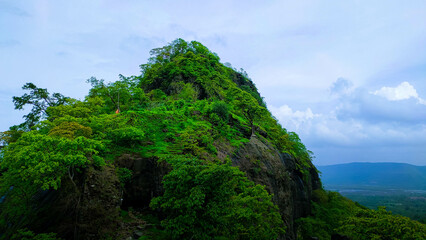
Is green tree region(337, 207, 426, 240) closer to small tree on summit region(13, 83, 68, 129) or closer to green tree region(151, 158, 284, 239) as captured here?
green tree region(151, 158, 284, 239)

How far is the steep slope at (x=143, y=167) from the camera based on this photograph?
1128 centimetres

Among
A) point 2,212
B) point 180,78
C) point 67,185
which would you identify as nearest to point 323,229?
point 180,78

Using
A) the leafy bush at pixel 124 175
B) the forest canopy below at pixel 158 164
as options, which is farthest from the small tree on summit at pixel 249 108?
the leafy bush at pixel 124 175

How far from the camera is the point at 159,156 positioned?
17797 millimetres

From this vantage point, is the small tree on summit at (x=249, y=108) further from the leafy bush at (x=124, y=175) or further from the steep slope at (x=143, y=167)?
the leafy bush at (x=124, y=175)

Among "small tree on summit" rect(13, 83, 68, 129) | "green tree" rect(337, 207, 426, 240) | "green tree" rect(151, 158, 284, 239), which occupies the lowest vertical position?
"green tree" rect(337, 207, 426, 240)

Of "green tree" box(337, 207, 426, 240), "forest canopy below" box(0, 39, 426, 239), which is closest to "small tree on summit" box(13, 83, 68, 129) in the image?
"forest canopy below" box(0, 39, 426, 239)

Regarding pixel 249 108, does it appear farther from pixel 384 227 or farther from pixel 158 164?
pixel 384 227

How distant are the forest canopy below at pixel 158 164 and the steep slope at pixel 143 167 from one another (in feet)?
0.24

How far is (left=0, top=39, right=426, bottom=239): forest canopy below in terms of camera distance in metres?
11.1

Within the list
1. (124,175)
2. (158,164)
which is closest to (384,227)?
(158,164)

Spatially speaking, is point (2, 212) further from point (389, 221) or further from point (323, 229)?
point (323, 229)

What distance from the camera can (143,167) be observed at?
17547 mm

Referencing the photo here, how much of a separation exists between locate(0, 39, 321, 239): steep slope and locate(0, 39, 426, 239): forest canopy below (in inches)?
2.8
